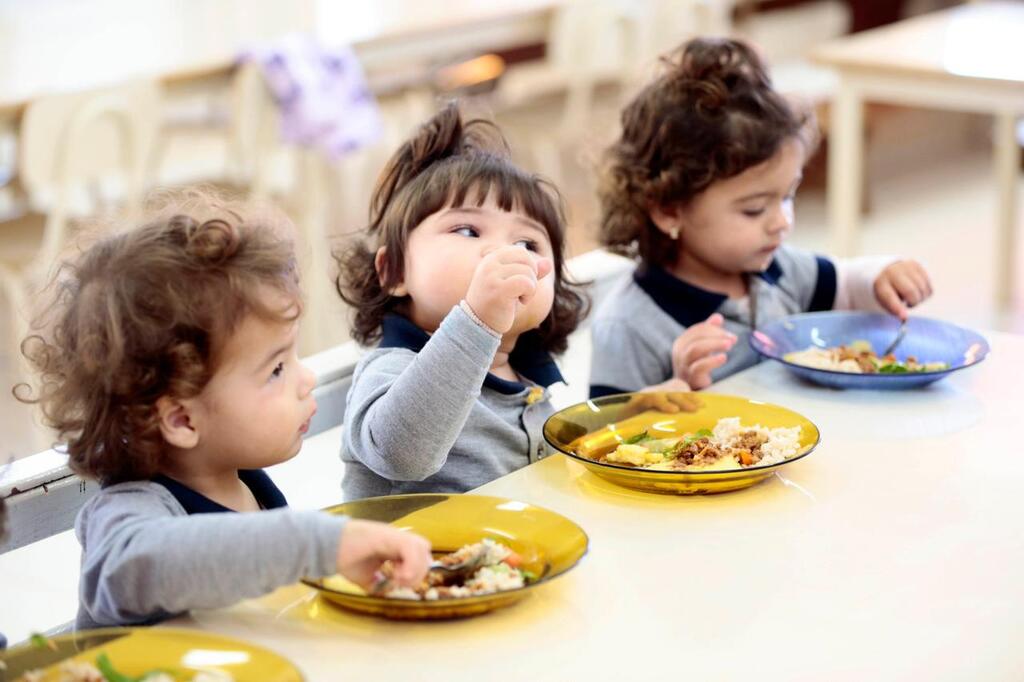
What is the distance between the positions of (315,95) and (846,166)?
59.5 inches

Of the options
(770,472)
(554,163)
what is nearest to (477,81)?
(554,163)

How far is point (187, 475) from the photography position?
4.14ft

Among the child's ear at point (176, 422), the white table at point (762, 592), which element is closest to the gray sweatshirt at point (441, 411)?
the white table at point (762, 592)

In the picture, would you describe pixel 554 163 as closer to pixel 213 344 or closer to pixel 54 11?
pixel 54 11

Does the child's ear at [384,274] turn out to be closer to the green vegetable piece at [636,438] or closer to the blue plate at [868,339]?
the green vegetable piece at [636,438]

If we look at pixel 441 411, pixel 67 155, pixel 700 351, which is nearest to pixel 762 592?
pixel 441 411

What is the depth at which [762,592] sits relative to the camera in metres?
1.13

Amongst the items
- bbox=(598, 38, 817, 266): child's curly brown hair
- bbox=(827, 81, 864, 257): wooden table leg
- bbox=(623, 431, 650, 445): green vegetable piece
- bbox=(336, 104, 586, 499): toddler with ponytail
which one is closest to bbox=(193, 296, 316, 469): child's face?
bbox=(336, 104, 586, 499): toddler with ponytail

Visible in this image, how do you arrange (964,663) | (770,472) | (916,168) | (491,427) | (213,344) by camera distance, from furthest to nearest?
(916,168)
(491,427)
(770,472)
(213,344)
(964,663)

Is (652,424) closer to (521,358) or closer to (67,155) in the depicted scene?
(521,358)

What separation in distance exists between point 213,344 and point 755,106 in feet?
3.39

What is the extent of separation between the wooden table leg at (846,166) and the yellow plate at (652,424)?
2412 millimetres

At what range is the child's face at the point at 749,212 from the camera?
1.92 meters

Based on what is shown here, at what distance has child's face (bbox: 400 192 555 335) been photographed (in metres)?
1.50
